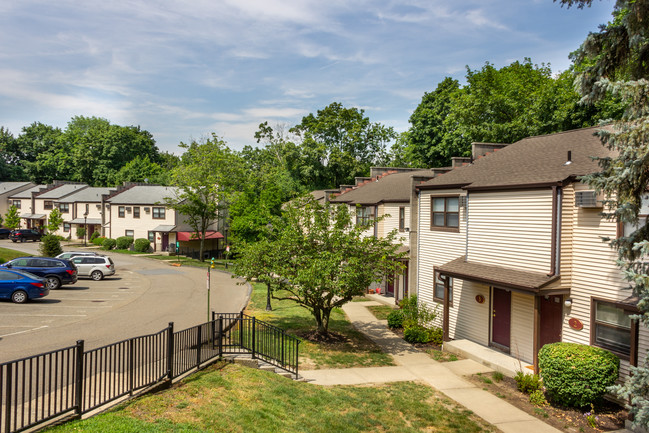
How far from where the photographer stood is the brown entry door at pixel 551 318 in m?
13.6

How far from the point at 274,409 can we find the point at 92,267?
26920 millimetres

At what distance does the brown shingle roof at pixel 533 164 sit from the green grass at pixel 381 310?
24.6ft

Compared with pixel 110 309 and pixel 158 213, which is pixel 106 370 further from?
pixel 158 213

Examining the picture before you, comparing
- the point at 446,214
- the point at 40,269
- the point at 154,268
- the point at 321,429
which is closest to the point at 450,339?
the point at 446,214

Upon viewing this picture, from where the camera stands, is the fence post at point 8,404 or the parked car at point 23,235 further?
the parked car at point 23,235

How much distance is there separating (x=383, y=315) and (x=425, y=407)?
12.6 m

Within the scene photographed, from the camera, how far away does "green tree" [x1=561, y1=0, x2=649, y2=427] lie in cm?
729

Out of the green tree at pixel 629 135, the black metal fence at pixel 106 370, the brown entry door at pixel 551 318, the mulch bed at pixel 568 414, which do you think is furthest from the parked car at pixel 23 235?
the green tree at pixel 629 135

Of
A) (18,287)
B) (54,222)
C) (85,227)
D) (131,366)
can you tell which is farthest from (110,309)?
(85,227)

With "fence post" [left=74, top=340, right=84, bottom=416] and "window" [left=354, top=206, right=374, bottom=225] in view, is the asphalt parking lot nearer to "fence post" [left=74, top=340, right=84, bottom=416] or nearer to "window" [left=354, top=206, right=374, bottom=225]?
"fence post" [left=74, top=340, right=84, bottom=416]

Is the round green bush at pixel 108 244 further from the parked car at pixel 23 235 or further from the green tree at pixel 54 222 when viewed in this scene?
the parked car at pixel 23 235

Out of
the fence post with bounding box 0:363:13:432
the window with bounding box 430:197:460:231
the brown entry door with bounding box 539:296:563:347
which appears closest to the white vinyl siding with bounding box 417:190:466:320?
the window with bounding box 430:197:460:231

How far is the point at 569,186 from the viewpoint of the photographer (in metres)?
13.5

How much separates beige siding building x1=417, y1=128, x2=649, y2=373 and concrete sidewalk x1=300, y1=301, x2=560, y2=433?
2135mm
